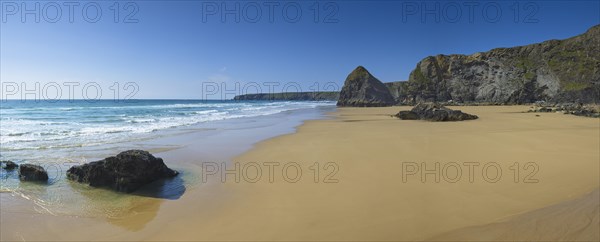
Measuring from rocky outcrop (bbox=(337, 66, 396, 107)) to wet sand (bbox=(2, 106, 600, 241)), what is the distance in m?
69.1

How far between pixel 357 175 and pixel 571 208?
3480mm

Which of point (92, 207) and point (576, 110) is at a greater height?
point (576, 110)

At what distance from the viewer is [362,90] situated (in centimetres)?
8125

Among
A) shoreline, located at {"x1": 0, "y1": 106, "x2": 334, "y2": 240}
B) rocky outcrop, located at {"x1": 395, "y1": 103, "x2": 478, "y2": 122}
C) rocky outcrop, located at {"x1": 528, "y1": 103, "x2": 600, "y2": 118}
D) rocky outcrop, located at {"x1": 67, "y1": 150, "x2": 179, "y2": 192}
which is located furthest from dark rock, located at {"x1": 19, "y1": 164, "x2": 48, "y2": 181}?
rocky outcrop, located at {"x1": 528, "y1": 103, "x2": 600, "y2": 118}

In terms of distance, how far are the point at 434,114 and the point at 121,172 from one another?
18697 millimetres

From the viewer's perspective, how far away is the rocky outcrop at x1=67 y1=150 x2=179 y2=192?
6176 mm

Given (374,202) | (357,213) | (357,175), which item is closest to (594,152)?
(357,175)

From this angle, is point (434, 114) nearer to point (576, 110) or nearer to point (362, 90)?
point (576, 110)

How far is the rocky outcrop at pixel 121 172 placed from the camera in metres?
6.18

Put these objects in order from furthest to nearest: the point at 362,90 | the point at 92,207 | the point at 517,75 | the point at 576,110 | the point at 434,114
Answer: the point at 362,90
the point at 517,75
the point at 576,110
the point at 434,114
the point at 92,207

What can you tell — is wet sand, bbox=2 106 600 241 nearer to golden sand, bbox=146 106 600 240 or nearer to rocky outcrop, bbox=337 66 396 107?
golden sand, bbox=146 106 600 240

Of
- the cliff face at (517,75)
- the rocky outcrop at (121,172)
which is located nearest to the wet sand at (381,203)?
the rocky outcrop at (121,172)

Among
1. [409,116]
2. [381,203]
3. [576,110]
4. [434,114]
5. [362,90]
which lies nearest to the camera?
[381,203]

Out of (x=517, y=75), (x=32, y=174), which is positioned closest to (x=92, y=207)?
(x=32, y=174)
